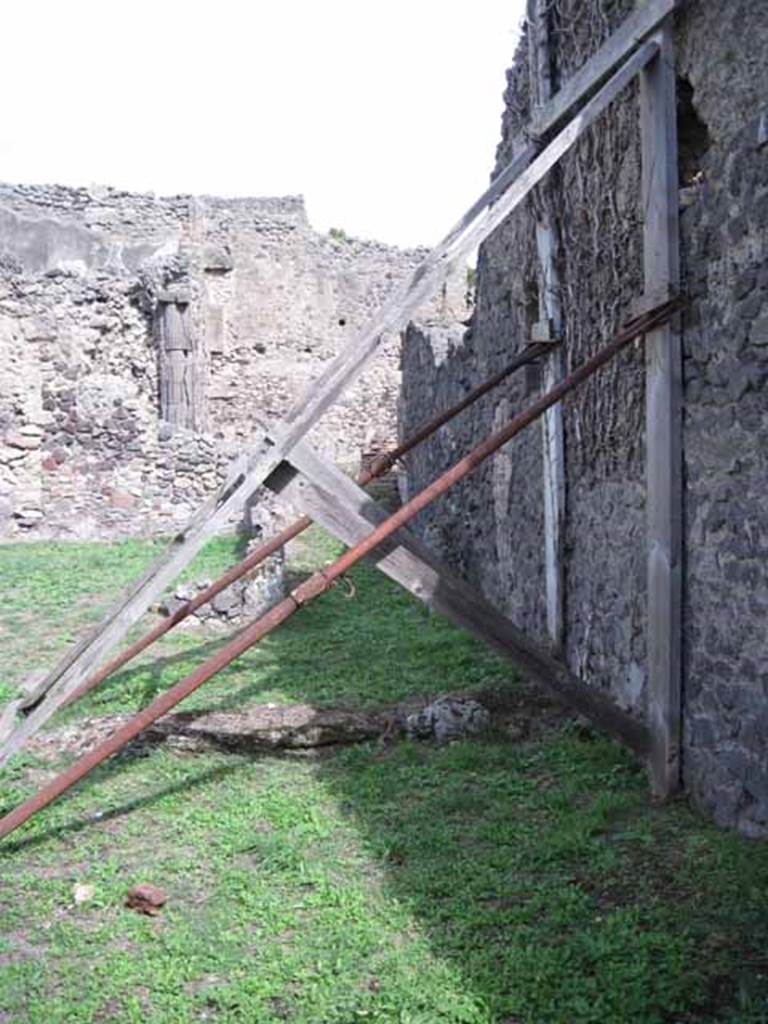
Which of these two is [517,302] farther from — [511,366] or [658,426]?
[658,426]

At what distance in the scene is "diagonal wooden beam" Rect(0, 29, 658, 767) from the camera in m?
4.00

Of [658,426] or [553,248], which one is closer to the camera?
[658,426]

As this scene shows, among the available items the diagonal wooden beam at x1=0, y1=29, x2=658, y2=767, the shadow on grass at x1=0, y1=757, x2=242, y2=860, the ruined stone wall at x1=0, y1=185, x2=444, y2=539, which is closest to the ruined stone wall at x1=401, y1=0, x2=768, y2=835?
the diagonal wooden beam at x1=0, y1=29, x2=658, y2=767

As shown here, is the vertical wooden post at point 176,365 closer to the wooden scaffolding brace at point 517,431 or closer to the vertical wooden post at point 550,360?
the vertical wooden post at point 550,360

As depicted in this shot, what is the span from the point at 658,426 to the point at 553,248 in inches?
80.9

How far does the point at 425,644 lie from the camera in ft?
23.0

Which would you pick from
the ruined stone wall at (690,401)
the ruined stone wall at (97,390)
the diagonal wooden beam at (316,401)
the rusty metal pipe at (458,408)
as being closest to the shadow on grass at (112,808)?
the diagonal wooden beam at (316,401)

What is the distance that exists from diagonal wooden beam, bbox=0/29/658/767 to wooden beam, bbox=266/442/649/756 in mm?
139

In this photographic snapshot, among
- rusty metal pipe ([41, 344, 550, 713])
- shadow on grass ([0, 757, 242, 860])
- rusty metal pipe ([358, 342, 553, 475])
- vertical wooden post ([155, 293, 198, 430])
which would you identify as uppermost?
vertical wooden post ([155, 293, 198, 430])

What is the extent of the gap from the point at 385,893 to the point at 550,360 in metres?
3.47

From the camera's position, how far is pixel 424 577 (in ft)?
13.9

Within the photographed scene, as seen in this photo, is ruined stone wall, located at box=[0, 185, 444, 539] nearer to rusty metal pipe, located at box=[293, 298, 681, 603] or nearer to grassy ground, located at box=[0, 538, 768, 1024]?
→ grassy ground, located at box=[0, 538, 768, 1024]

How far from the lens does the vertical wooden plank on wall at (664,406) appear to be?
4.16 metres

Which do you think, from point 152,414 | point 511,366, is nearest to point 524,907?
point 511,366
